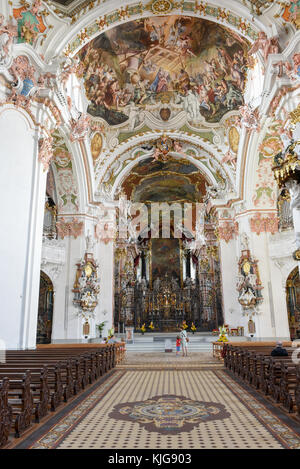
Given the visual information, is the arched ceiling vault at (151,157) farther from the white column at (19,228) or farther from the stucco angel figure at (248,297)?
Result: the white column at (19,228)

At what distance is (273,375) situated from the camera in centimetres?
516

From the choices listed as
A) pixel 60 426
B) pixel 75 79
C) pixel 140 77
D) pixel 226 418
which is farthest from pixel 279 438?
pixel 140 77

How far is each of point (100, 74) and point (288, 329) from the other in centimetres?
1382

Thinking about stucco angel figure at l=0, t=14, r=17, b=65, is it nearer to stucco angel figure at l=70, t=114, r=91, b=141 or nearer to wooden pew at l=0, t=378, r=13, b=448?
stucco angel figure at l=70, t=114, r=91, b=141

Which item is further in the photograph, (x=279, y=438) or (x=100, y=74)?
(x=100, y=74)

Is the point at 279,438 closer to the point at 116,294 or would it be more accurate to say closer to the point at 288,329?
the point at 288,329

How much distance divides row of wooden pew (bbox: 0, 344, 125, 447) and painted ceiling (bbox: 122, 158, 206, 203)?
1575 cm

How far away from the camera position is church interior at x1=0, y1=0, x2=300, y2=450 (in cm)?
438

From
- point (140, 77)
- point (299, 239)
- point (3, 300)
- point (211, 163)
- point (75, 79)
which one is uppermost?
point (140, 77)

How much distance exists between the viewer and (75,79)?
14078 millimetres

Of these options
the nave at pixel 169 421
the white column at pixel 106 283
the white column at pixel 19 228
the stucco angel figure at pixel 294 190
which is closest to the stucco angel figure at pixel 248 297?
the white column at pixel 106 283

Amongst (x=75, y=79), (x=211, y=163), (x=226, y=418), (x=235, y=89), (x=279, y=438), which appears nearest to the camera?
(x=279, y=438)

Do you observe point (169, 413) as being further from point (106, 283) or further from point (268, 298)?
A: point (106, 283)

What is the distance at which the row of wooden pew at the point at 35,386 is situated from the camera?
323cm
